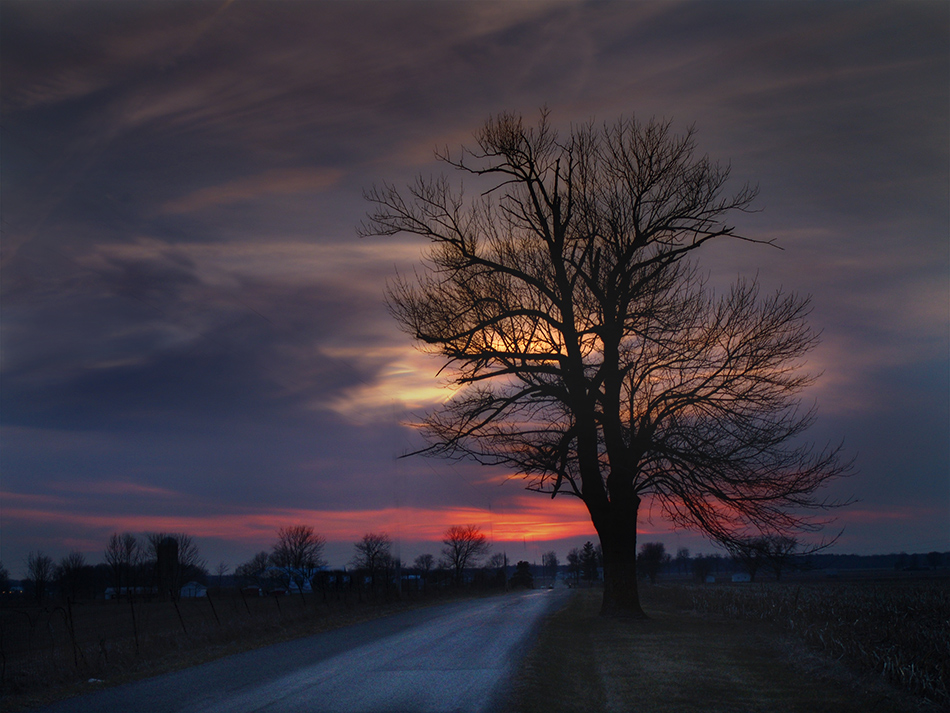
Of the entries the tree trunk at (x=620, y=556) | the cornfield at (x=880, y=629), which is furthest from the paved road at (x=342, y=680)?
the cornfield at (x=880, y=629)

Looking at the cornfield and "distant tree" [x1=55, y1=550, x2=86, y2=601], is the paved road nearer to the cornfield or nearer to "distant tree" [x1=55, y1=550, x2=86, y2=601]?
the cornfield

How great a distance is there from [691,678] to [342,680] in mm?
5657

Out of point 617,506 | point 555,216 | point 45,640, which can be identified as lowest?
point 45,640

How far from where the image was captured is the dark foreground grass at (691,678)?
959 centimetres

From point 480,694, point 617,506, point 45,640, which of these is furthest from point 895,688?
point 45,640

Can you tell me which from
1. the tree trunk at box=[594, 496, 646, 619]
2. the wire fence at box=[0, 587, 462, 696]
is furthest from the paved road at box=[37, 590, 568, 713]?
the tree trunk at box=[594, 496, 646, 619]

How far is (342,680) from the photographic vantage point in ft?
38.6

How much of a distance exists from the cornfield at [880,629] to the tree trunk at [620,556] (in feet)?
11.5

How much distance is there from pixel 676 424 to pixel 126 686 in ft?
46.6

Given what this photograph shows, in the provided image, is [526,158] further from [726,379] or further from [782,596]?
[782,596]

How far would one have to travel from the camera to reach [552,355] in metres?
20.4

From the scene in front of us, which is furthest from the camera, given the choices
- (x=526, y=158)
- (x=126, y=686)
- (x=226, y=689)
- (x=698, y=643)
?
(x=526, y=158)

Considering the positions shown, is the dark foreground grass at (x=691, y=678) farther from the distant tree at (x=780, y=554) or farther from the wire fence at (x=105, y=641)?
the wire fence at (x=105, y=641)

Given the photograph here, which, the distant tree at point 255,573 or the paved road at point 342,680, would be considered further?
the distant tree at point 255,573
